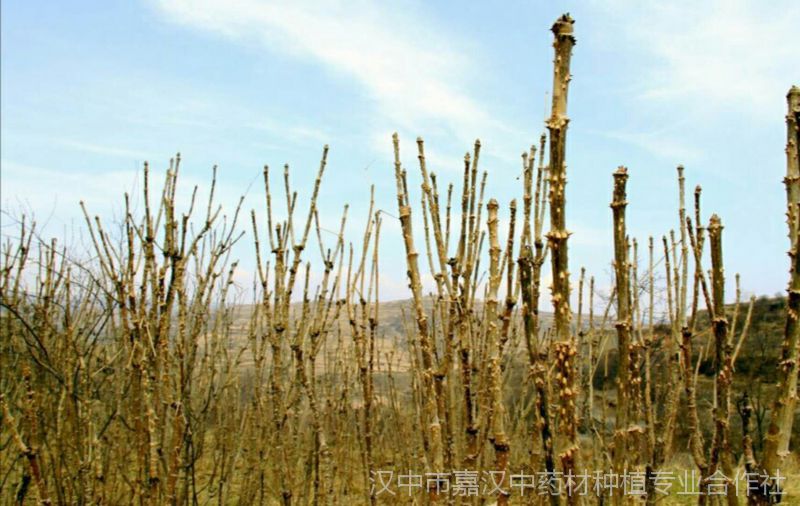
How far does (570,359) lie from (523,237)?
0.55m

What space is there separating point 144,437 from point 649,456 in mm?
1846

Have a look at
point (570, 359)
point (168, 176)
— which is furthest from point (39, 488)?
point (570, 359)

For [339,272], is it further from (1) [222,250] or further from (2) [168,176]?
(2) [168,176]

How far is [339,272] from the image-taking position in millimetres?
A: 2348

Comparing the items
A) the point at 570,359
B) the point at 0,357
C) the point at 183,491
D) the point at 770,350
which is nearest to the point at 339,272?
the point at 183,491

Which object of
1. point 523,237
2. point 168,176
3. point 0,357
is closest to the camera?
point 523,237

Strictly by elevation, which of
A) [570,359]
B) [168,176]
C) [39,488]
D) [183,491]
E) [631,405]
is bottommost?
[183,491]

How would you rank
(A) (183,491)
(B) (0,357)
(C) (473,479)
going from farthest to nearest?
(B) (0,357) → (A) (183,491) → (C) (473,479)

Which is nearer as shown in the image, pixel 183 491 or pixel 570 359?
pixel 570 359

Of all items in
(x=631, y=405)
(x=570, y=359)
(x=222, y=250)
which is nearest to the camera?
A: (x=570, y=359)

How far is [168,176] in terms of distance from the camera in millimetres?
2160

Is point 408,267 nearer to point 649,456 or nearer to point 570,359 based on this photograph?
point 570,359

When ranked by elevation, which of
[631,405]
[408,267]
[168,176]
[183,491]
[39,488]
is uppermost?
[168,176]

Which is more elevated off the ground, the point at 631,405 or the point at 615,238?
the point at 615,238
